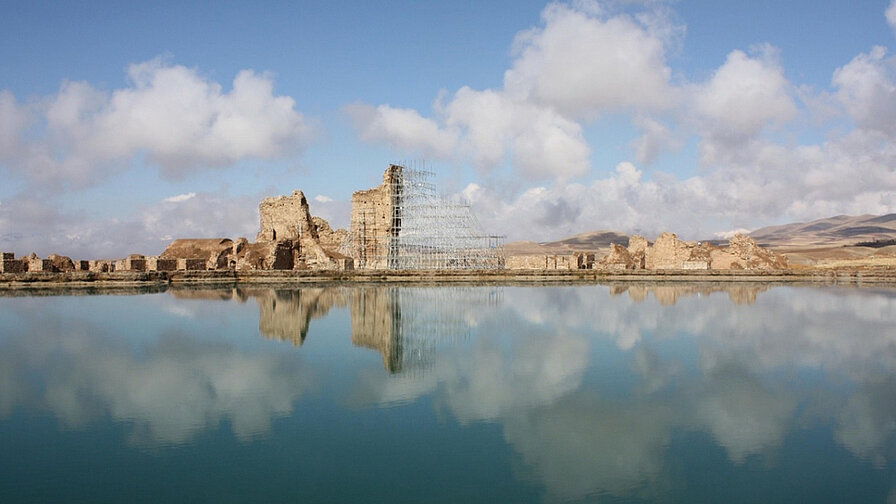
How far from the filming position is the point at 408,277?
29.6 m

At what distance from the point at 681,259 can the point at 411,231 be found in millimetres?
16222

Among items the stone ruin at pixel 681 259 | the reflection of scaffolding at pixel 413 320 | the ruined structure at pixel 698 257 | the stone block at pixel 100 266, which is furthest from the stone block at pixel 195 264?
the ruined structure at pixel 698 257

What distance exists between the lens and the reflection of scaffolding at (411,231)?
3366 cm

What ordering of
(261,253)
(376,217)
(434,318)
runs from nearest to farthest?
(434,318) < (261,253) < (376,217)

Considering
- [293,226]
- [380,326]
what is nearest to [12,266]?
[293,226]

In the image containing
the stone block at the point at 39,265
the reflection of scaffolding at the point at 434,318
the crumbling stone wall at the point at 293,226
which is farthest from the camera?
the crumbling stone wall at the point at 293,226

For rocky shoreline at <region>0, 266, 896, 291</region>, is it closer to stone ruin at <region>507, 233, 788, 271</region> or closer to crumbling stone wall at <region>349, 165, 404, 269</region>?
stone ruin at <region>507, 233, 788, 271</region>

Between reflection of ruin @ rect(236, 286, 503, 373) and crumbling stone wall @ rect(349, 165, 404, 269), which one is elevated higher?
crumbling stone wall @ rect(349, 165, 404, 269)

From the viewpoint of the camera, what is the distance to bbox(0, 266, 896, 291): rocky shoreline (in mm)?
26016

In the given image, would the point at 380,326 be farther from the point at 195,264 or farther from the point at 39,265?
the point at 195,264

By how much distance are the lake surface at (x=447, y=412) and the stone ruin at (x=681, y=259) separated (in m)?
22.9

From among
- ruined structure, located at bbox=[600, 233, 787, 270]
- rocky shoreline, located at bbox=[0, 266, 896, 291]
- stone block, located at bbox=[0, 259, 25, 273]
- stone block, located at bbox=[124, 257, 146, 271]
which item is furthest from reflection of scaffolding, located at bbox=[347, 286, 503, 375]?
ruined structure, located at bbox=[600, 233, 787, 270]

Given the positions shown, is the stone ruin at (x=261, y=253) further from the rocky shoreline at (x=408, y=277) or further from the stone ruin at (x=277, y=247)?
the rocky shoreline at (x=408, y=277)

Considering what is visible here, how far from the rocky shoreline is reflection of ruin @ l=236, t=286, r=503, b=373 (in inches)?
178
